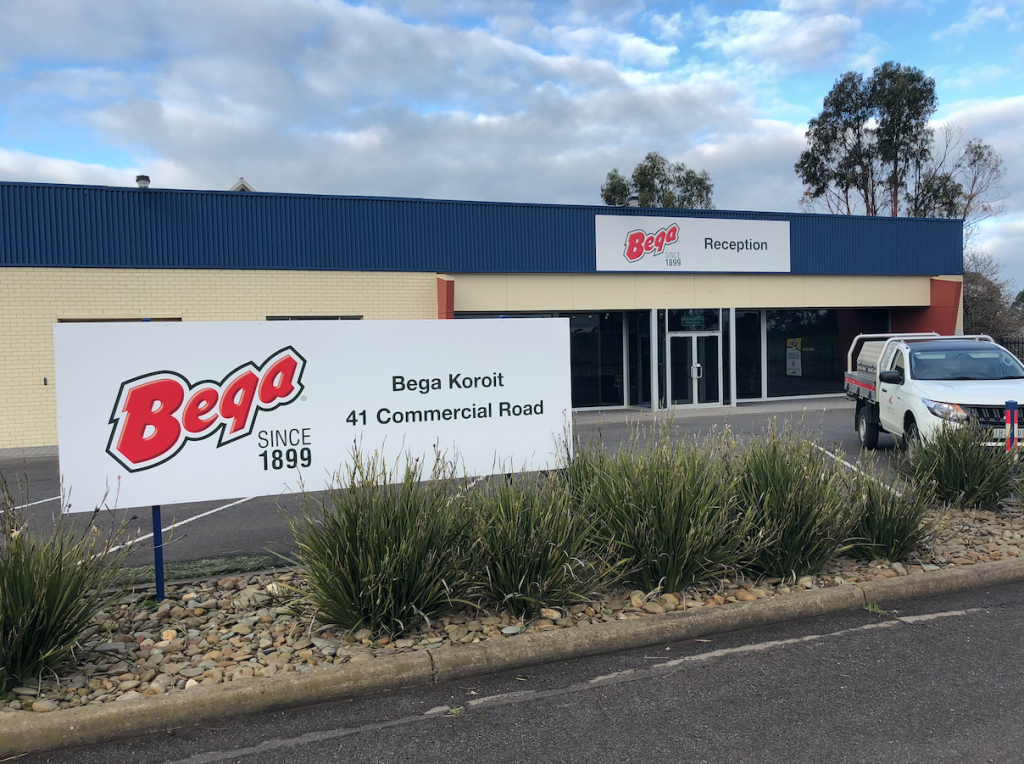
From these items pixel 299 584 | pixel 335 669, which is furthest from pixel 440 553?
pixel 299 584

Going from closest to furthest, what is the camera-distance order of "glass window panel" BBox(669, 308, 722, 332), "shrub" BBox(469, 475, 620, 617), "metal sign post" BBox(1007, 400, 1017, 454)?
"shrub" BBox(469, 475, 620, 617), "metal sign post" BBox(1007, 400, 1017, 454), "glass window panel" BBox(669, 308, 722, 332)

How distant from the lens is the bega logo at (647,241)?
2089 centimetres

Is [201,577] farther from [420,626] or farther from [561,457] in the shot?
[561,457]

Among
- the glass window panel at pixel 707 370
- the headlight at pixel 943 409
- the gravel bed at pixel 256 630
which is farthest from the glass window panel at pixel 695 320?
the gravel bed at pixel 256 630

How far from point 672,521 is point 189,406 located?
3342 millimetres

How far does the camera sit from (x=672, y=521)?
5086mm

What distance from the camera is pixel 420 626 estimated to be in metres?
4.61

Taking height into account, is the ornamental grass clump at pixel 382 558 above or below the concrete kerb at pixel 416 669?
above

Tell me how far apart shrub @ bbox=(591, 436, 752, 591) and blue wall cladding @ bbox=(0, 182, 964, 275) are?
47.4 feet

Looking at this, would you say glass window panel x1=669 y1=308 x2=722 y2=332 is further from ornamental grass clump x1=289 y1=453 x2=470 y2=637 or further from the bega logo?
ornamental grass clump x1=289 y1=453 x2=470 y2=637

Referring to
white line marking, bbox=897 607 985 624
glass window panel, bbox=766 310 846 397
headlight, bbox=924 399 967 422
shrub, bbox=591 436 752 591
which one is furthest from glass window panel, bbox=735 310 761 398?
shrub, bbox=591 436 752 591

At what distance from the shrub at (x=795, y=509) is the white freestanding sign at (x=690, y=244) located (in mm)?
15411

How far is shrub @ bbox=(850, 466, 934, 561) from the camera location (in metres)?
5.78

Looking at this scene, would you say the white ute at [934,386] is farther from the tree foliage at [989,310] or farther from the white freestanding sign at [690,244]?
the tree foliage at [989,310]
